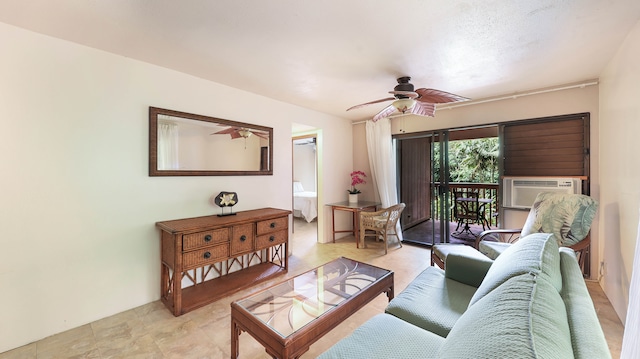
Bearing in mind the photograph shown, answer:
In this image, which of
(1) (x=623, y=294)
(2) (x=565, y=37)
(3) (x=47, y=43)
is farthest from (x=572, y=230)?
(3) (x=47, y=43)

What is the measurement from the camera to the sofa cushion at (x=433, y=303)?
139 centimetres

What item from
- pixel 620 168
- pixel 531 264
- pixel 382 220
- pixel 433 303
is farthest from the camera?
pixel 382 220

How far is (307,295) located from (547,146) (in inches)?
133

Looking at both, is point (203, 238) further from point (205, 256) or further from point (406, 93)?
point (406, 93)

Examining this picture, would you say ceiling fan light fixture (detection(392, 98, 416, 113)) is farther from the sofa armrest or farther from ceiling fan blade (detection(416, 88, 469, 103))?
the sofa armrest

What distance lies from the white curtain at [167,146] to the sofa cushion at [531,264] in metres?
2.61

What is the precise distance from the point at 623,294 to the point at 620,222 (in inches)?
22.8

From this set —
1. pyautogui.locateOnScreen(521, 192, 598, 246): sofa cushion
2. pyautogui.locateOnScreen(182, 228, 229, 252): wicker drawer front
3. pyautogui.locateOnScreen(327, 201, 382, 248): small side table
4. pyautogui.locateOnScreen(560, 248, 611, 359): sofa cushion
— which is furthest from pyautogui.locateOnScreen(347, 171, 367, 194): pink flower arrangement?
pyautogui.locateOnScreen(560, 248, 611, 359): sofa cushion

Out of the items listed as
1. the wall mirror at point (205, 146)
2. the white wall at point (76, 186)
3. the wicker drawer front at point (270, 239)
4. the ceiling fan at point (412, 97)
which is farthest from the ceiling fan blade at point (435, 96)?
the white wall at point (76, 186)

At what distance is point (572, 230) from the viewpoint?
2.33 m

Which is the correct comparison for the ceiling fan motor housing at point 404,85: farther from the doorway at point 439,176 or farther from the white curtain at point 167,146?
the white curtain at point 167,146

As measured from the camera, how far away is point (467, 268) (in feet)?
5.98

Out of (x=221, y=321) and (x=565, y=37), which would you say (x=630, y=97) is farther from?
(x=221, y=321)

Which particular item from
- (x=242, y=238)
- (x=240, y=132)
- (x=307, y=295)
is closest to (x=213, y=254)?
(x=242, y=238)
